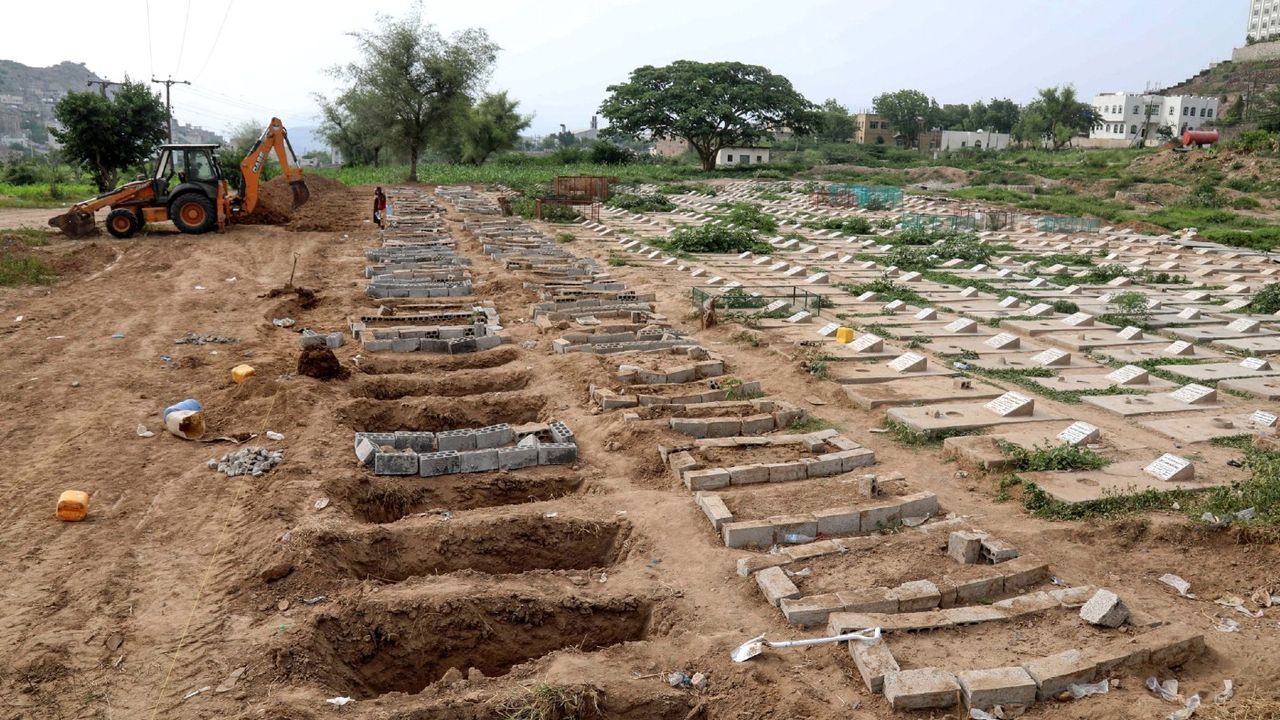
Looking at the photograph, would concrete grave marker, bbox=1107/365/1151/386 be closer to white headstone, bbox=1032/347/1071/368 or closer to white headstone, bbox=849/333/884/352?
white headstone, bbox=1032/347/1071/368

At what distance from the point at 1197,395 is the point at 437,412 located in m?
7.17

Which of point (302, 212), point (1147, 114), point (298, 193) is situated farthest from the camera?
point (1147, 114)

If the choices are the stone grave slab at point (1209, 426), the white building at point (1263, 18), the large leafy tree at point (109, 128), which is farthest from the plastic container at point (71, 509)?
the white building at point (1263, 18)

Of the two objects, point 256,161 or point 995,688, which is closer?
point 995,688

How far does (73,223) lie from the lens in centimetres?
1762

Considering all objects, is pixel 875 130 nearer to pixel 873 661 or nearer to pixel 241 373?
pixel 241 373

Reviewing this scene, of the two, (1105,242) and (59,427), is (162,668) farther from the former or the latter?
(1105,242)

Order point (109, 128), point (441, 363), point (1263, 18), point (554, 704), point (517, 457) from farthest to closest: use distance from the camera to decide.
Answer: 1. point (1263, 18)
2. point (109, 128)
3. point (441, 363)
4. point (517, 457)
5. point (554, 704)

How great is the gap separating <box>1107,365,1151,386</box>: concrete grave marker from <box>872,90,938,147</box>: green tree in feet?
252

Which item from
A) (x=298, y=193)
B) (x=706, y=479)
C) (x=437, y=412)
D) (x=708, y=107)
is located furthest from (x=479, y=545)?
(x=708, y=107)

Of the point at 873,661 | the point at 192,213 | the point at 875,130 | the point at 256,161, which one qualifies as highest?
the point at 875,130

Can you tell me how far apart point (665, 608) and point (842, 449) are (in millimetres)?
2602

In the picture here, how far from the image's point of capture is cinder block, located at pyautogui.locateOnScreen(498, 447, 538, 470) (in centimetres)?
666

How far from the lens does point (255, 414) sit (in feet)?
25.0
